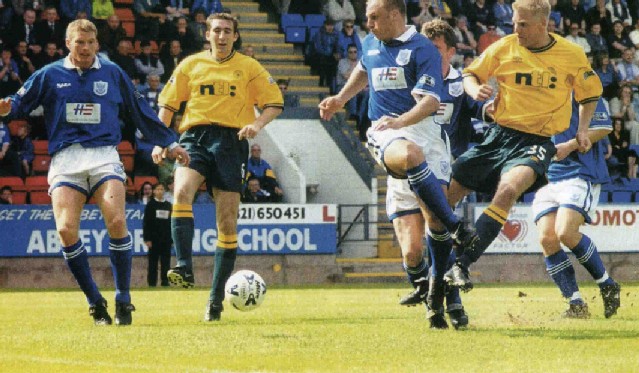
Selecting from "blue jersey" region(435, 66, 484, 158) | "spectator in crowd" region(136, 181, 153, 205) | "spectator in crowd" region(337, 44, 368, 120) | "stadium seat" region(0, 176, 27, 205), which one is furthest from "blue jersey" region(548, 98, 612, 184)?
"spectator in crowd" region(337, 44, 368, 120)

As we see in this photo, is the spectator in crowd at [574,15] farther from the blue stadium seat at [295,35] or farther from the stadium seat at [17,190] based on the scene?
the stadium seat at [17,190]

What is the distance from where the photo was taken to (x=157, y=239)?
69.7ft

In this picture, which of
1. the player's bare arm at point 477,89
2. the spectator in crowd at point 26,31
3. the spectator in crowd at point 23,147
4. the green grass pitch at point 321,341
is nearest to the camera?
the green grass pitch at point 321,341

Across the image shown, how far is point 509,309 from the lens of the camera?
12.8 metres

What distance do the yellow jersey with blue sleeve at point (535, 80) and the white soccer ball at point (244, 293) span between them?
2513 millimetres

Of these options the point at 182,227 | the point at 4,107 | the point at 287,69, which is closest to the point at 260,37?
the point at 287,69

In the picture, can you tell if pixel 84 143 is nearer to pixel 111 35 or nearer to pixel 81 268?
pixel 81 268

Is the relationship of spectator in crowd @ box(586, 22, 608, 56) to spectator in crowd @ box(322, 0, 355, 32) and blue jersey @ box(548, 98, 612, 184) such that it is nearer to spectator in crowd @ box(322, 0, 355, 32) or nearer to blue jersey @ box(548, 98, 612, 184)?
spectator in crowd @ box(322, 0, 355, 32)

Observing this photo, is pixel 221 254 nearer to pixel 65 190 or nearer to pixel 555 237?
pixel 65 190

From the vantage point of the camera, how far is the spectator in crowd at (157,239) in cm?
2120

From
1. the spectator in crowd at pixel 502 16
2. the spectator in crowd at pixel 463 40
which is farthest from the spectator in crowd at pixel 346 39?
the spectator in crowd at pixel 502 16

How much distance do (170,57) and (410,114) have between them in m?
15.2

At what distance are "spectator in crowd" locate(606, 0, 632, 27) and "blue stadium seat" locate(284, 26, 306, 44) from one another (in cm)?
739

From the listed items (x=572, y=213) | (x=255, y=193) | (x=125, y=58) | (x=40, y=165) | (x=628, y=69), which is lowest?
(x=255, y=193)
